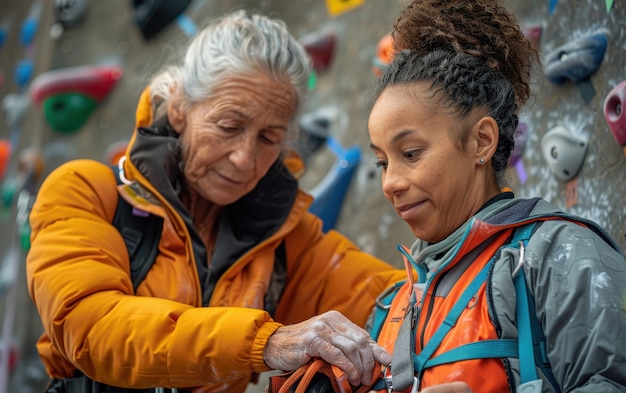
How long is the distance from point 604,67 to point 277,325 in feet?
4.36

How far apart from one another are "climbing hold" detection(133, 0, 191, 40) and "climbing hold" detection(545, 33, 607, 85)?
2.73m

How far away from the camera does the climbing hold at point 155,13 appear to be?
5.09 m

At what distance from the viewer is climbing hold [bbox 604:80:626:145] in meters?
2.54

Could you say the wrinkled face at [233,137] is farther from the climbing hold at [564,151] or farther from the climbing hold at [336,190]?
the climbing hold at [336,190]

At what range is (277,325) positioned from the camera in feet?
7.41

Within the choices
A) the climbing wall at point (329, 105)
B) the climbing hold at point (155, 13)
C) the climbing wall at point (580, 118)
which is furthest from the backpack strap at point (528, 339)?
the climbing hold at point (155, 13)

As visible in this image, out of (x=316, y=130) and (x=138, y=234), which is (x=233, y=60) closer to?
(x=138, y=234)

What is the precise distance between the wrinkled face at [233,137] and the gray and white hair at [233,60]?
0.04 meters

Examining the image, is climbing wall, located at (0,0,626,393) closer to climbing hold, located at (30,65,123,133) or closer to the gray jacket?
climbing hold, located at (30,65,123,133)

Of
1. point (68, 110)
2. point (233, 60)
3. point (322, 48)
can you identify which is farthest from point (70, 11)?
point (233, 60)

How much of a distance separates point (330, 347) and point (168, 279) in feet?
2.47

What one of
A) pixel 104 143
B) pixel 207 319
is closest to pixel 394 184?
pixel 207 319

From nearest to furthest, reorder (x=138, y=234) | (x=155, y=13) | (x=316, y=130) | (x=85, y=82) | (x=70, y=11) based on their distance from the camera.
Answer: (x=138, y=234)
(x=316, y=130)
(x=155, y=13)
(x=85, y=82)
(x=70, y=11)

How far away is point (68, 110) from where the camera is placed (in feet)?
18.0
